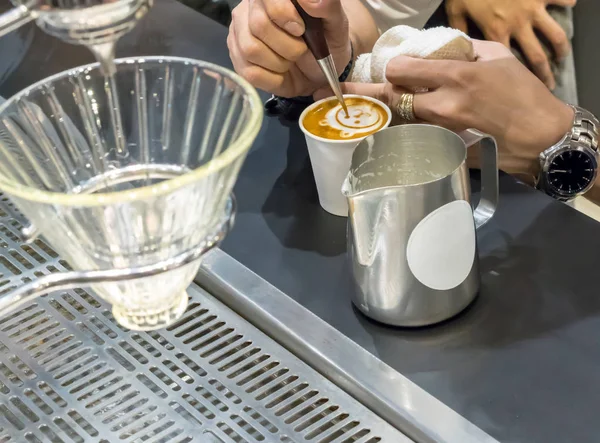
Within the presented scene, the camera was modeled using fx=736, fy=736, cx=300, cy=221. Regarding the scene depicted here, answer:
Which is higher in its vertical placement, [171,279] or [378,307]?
[171,279]

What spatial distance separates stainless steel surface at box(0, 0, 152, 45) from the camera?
1.13ft

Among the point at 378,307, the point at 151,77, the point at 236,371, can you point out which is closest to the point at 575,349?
the point at 378,307

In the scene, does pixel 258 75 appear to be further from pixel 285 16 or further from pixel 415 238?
pixel 415 238

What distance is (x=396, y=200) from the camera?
52 cm

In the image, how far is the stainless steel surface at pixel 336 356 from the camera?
1.64 feet

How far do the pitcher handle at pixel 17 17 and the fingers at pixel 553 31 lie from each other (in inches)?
34.5

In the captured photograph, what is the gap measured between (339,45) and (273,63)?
0.08 meters

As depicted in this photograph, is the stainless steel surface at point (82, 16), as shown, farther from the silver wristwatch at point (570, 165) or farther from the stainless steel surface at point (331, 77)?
the silver wristwatch at point (570, 165)

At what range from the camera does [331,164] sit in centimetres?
66

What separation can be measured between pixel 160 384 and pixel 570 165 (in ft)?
1.66

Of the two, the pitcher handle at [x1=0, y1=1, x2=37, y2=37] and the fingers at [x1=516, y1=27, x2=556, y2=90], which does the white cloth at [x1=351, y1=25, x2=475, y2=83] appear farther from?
the pitcher handle at [x1=0, y1=1, x2=37, y2=37]

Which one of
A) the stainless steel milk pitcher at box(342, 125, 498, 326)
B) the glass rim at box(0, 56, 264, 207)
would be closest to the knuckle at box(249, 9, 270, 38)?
the stainless steel milk pitcher at box(342, 125, 498, 326)

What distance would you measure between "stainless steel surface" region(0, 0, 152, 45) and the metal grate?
27 cm

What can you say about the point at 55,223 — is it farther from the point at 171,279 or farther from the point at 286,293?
the point at 286,293
